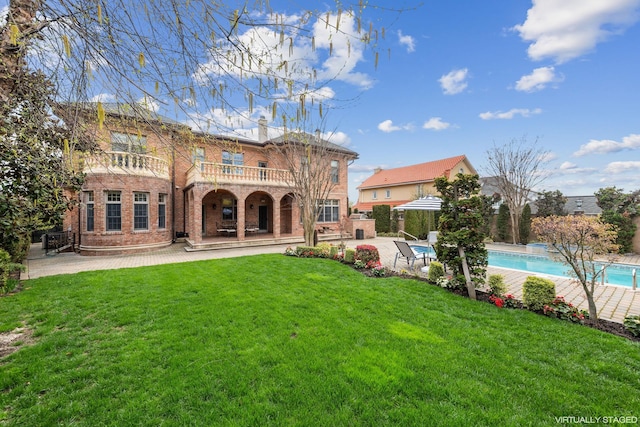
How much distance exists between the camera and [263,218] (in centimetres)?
2078

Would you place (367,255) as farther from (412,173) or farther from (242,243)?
(412,173)

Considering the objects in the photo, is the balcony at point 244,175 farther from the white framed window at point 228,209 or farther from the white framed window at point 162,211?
the white framed window at point 228,209

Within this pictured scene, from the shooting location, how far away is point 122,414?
2.45 metres

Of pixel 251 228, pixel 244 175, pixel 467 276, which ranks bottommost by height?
pixel 467 276

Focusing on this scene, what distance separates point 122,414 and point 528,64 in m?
14.2

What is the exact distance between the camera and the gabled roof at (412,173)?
27.6 m

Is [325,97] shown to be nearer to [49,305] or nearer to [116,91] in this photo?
[116,91]

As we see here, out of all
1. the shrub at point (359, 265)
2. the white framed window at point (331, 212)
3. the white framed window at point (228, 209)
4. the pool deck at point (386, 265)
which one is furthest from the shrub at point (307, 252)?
the white framed window at point (228, 209)

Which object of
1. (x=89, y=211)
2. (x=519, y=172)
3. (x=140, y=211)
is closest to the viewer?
(x=89, y=211)

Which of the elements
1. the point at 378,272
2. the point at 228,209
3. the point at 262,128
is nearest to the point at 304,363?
the point at 262,128

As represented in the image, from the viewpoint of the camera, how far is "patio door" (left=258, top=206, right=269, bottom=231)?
808 inches

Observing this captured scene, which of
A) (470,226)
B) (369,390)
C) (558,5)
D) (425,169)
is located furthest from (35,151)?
(425,169)

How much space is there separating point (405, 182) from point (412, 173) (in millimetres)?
2285

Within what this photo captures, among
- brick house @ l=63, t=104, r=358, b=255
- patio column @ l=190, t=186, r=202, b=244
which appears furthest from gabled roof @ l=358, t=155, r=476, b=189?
patio column @ l=190, t=186, r=202, b=244
